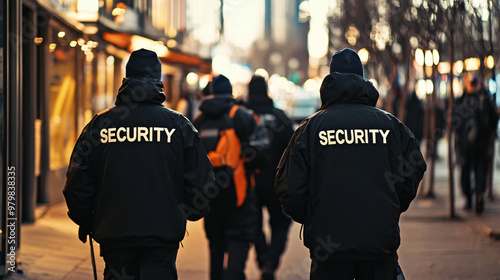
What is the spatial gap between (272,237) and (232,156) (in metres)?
1.41

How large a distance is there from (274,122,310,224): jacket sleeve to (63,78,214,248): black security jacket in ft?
1.61

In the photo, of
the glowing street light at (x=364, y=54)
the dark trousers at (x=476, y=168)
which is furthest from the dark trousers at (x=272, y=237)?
the glowing street light at (x=364, y=54)

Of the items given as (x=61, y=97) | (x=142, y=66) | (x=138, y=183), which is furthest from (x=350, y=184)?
(x=61, y=97)

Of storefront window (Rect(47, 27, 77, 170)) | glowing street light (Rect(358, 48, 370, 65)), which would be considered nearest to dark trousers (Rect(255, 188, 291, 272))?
storefront window (Rect(47, 27, 77, 170))

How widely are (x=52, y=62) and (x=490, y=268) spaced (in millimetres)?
7647

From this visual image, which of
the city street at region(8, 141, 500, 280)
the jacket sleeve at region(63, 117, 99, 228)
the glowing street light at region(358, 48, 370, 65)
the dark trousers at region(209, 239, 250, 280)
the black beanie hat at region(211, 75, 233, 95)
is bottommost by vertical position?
the city street at region(8, 141, 500, 280)

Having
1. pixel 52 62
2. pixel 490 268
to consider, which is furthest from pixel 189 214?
pixel 52 62

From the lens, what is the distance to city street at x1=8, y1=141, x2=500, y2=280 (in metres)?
7.98

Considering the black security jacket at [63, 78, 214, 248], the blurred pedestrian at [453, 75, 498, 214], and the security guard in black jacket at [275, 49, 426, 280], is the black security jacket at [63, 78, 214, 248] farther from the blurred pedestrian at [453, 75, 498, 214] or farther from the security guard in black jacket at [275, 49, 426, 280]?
the blurred pedestrian at [453, 75, 498, 214]

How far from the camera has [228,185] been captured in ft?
22.3

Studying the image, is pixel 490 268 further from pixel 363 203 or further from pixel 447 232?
pixel 363 203

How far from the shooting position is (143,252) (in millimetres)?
4684

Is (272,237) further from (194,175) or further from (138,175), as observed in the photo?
(138,175)

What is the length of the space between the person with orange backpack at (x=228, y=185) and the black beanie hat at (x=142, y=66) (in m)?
1.87
